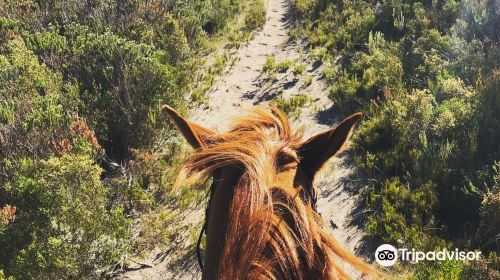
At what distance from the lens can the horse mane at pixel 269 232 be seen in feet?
4.19

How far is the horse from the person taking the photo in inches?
50.8

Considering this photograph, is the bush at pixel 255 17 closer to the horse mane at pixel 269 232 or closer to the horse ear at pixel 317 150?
the horse ear at pixel 317 150

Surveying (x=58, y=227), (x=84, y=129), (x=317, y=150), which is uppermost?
(x=317, y=150)

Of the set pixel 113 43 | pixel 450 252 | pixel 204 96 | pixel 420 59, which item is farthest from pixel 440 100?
pixel 113 43

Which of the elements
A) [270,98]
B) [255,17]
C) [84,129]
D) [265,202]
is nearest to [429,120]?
[270,98]

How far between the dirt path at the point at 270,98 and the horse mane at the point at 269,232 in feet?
2.15

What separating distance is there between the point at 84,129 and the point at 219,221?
4.23 metres

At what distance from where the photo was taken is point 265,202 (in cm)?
141

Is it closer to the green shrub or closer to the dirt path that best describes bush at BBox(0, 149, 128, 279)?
the dirt path

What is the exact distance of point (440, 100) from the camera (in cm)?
664

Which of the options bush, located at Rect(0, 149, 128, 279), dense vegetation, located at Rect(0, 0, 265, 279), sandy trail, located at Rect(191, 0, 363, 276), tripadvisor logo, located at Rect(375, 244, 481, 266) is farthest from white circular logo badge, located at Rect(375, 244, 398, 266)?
bush, located at Rect(0, 149, 128, 279)

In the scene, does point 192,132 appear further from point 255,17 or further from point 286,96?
point 255,17

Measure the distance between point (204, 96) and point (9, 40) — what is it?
12.1 feet

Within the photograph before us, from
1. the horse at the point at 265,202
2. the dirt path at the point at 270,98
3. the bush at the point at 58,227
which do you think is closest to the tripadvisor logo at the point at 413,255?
the dirt path at the point at 270,98
